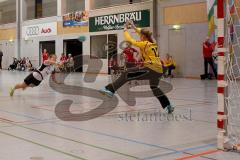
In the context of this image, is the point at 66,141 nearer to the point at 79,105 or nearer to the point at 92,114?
the point at 92,114

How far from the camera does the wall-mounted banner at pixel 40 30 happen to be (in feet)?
106

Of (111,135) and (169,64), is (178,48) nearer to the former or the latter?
(169,64)

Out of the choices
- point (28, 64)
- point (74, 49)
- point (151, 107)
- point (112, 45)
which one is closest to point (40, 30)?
point (28, 64)

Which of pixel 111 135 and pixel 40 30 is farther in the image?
pixel 40 30

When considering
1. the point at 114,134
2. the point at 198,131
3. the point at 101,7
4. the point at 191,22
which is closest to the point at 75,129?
the point at 114,134

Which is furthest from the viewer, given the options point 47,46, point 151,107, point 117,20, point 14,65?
point 14,65

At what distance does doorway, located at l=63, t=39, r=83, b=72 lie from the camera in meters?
30.7

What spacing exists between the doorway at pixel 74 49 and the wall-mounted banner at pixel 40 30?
5.61ft

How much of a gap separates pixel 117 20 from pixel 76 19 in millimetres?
4926

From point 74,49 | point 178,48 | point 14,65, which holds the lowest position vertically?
point 14,65

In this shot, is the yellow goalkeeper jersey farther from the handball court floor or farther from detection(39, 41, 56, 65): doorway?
detection(39, 41, 56, 65): doorway

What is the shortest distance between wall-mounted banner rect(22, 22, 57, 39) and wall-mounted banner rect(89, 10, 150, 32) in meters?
4.99

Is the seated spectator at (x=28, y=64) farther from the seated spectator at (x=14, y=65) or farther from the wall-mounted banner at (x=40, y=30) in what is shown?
the wall-mounted banner at (x=40, y=30)

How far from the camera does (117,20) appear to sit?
26.2 metres
